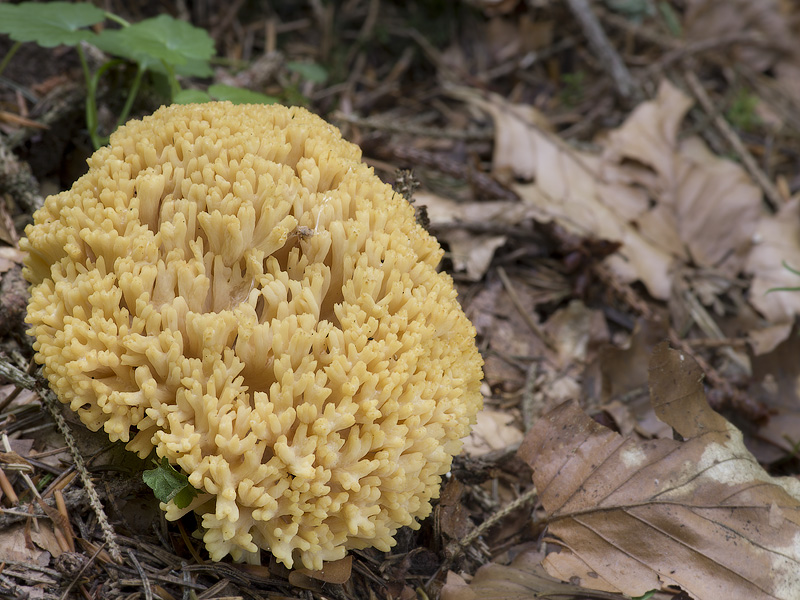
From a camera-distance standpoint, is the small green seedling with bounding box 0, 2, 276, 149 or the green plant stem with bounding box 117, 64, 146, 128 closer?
the small green seedling with bounding box 0, 2, 276, 149

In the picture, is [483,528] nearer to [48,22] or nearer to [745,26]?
[48,22]

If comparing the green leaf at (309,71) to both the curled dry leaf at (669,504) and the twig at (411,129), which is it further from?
the curled dry leaf at (669,504)

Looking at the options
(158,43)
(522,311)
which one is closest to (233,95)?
(158,43)

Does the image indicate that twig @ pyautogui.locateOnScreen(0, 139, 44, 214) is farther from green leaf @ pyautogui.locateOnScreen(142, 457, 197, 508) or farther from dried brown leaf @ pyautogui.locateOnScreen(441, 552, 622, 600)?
dried brown leaf @ pyautogui.locateOnScreen(441, 552, 622, 600)

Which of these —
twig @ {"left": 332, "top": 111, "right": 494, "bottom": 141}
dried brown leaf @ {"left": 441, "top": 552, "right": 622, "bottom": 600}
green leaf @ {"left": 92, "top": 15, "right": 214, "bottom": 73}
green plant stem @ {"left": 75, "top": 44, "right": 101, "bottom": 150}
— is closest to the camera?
dried brown leaf @ {"left": 441, "top": 552, "right": 622, "bottom": 600}

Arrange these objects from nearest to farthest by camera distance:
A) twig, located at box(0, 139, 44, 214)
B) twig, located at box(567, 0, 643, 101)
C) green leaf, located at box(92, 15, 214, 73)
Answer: twig, located at box(0, 139, 44, 214) → green leaf, located at box(92, 15, 214, 73) → twig, located at box(567, 0, 643, 101)

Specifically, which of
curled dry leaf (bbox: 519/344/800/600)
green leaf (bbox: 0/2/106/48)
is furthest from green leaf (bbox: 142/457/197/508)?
green leaf (bbox: 0/2/106/48)

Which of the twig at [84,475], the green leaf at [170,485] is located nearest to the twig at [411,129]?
the twig at [84,475]

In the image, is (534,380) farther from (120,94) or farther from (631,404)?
(120,94)
